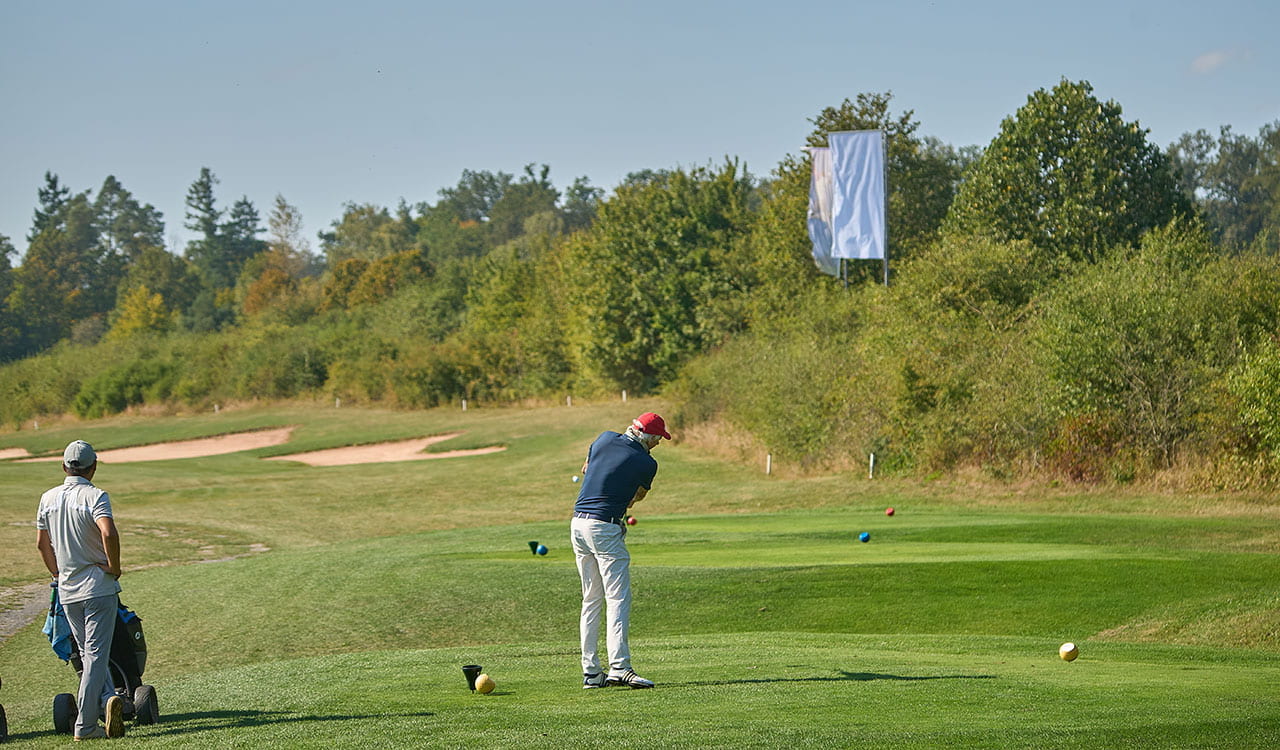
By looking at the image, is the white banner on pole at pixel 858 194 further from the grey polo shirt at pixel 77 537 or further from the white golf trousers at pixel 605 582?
the grey polo shirt at pixel 77 537

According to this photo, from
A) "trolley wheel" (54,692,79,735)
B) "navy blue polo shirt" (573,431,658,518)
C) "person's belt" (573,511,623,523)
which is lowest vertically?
"trolley wheel" (54,692,79,735)

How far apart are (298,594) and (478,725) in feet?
36.2

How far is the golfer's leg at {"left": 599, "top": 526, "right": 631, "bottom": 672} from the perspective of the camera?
30.3ft

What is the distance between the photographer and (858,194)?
3988 cm

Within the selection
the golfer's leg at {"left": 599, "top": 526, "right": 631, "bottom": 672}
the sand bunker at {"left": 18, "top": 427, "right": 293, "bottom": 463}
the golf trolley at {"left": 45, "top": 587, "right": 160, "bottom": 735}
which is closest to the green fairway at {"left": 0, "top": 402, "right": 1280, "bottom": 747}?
the golf trolley at {"left": 45, "top": 587, "right": 160, "bottom": 735}

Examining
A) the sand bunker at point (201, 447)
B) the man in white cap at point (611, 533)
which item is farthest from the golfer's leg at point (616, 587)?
the sand bunker at point (201, 447)

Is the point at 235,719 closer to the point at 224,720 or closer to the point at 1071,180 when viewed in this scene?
the point at 224,720

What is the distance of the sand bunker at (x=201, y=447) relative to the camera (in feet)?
202

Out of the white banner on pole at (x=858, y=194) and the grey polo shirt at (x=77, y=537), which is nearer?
the grey polo shirt at (x=77, y=537)

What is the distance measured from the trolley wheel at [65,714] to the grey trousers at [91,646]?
1.28 feet

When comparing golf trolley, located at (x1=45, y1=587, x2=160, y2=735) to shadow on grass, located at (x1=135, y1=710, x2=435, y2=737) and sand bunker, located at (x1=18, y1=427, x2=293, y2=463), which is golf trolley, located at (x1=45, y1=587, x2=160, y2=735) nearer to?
shadow on grass, located at (x1=135, y1=710, x2=435, y2=737)

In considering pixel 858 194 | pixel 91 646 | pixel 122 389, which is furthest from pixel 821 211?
pixel 122 389

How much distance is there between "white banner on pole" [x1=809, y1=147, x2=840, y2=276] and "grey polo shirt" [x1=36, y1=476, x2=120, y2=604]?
3489cm

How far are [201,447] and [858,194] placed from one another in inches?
1570
